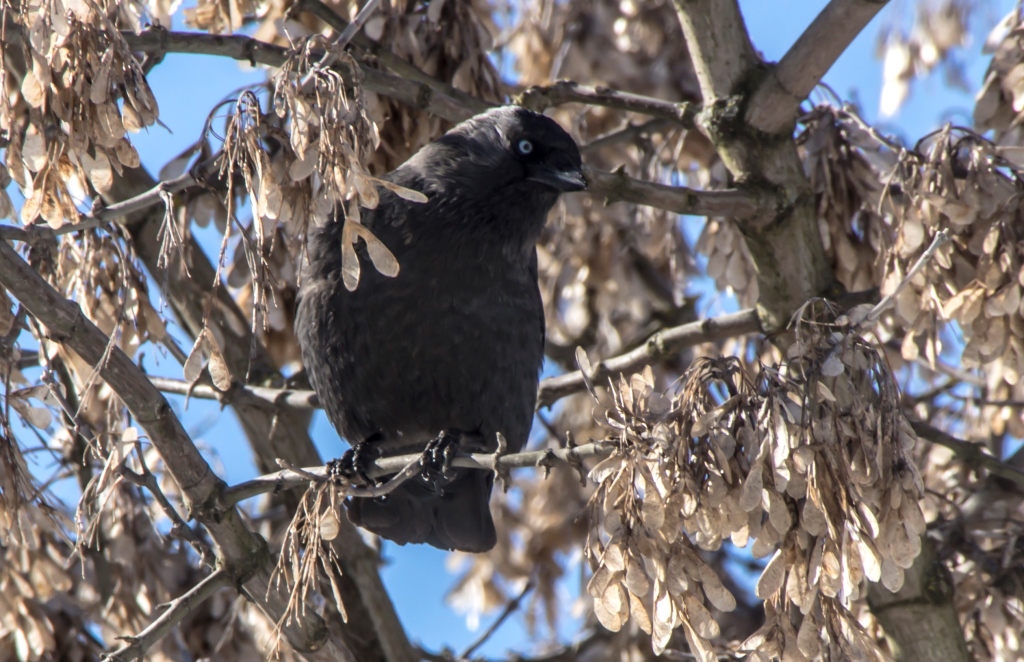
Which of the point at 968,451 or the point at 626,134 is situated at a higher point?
the point at 626,134

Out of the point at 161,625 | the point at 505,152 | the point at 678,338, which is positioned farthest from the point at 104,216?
the point at 678,338

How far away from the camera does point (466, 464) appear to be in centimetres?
312

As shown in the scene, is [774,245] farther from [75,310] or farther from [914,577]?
[75,310]

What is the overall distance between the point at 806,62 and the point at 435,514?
6.88 ft

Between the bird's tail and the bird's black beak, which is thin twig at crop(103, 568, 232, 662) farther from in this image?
the bird's black beak

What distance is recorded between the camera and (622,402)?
270cm

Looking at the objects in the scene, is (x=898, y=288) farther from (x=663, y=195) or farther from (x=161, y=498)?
(x=161, y=498)

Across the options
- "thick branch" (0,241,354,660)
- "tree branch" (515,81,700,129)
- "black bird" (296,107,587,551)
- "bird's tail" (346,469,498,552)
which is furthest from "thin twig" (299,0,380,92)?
"bird's tail" (346,469,498,552)

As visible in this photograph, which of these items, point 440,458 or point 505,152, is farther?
point 505,152

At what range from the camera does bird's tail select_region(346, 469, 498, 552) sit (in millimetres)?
4277

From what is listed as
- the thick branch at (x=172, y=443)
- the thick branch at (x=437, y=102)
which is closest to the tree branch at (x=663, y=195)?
the thick branch at (x=437, y=102)

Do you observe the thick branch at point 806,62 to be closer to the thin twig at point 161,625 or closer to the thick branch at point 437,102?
the thick branch at point 437,102

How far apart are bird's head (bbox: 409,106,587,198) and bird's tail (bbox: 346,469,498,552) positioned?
3.62 ft

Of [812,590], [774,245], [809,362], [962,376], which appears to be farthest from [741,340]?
[812,590]
